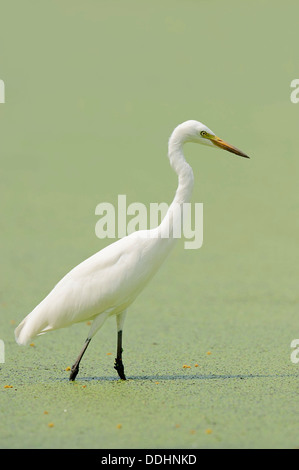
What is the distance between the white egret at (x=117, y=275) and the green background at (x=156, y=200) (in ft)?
0.93

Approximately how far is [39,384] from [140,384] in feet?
1.50

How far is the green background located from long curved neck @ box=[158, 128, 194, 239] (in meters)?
0.71

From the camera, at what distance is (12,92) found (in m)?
8.67

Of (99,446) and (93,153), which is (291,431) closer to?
(99,446)

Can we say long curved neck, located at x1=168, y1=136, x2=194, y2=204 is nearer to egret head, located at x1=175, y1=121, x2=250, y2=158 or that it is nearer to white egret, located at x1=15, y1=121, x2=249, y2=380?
white egret, located at x1=15, y1=121, x2=249, y2=380

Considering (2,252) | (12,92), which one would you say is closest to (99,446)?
(2,252)

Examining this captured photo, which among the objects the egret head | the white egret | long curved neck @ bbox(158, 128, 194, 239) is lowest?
the white egret

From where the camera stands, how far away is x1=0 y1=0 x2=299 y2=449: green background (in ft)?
10.00

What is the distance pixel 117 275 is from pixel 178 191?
471mm

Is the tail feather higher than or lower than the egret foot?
higher

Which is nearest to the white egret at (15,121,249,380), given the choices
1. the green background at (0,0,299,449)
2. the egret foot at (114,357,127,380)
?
the egret foot at (114,357,127,380)

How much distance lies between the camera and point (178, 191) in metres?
3.42

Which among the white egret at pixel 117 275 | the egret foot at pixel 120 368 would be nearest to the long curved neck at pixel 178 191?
the white egret at pixel 117 275
